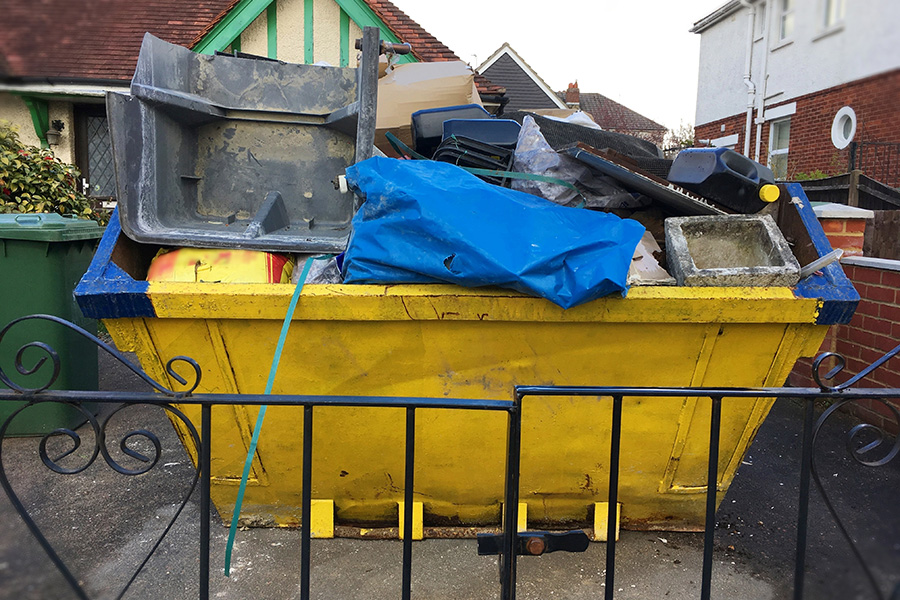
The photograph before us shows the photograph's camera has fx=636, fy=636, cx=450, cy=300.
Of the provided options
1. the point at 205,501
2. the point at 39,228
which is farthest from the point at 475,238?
the point at 39,228

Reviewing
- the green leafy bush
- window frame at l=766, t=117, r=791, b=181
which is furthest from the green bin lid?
window frame at l=766, t=117, r=791, b=181

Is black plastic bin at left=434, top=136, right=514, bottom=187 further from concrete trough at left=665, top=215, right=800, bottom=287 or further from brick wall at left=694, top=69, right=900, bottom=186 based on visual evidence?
brick wall at left=694, top=69, right=900, bottom=186

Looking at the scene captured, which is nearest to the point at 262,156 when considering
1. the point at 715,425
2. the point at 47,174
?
the point at 715,425

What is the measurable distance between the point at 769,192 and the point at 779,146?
43.7ft

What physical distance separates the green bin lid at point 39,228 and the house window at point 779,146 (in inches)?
537

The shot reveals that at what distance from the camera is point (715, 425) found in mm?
1546

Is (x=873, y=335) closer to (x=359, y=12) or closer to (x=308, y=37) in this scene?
(x=359, y=12)

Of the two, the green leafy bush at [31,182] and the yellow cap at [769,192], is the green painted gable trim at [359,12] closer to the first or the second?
the green leafy bush at [31,182]

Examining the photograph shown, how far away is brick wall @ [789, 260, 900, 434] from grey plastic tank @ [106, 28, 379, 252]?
305 cm

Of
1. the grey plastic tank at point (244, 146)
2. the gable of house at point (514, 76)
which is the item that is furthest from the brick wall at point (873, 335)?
the gable of house at point (514, 76)

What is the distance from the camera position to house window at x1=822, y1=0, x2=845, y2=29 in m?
0.66

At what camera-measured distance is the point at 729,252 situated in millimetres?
2355

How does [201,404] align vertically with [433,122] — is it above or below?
below

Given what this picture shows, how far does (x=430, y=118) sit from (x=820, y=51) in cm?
256
